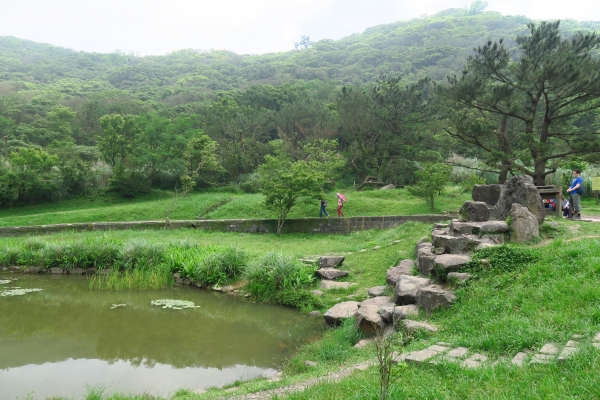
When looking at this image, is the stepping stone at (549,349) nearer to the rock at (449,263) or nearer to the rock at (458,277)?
the rock at (458,277)

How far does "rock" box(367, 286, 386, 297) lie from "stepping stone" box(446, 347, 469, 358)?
134 inches

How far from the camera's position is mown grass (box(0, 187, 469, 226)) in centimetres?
1773

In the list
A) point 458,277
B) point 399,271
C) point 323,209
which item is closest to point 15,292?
point 399,271

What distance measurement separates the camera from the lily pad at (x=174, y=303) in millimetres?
8467

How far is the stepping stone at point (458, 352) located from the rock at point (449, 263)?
221 cm

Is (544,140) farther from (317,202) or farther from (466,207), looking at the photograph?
(317,202)

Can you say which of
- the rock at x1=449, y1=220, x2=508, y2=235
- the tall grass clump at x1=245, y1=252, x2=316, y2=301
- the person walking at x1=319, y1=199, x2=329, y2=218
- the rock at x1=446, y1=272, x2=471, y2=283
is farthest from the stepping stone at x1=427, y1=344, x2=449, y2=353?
the person walking at x1=319, y1=199, x2=329, y2=218

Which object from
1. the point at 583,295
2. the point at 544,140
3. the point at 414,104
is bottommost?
the point at 583,295

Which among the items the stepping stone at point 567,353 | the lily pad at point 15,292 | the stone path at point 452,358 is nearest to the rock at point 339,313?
the stone path at point 452,358

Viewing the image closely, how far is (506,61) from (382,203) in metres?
7.55

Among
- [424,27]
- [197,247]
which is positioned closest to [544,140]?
[197,247]

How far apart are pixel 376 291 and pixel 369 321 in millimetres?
1819

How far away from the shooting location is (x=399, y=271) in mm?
7832

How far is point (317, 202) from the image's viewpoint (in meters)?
19.3
